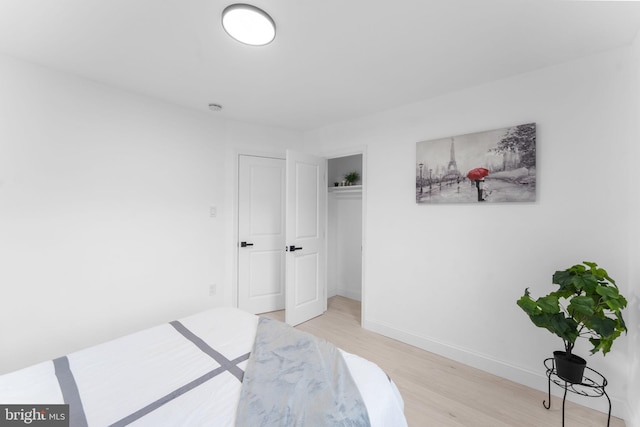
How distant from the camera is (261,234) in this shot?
3.55m

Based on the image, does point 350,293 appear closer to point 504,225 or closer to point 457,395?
point 457,395

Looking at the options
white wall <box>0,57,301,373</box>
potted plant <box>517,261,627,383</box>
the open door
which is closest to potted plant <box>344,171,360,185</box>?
the open door

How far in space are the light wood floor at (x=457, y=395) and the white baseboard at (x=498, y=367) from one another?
0.14ft

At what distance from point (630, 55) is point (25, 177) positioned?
433 centimetres

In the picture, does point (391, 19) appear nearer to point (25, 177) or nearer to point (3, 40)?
point (3, 40)

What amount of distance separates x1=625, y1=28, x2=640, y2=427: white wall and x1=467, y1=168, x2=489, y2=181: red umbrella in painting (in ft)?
2.70

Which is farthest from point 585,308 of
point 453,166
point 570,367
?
point 453,166

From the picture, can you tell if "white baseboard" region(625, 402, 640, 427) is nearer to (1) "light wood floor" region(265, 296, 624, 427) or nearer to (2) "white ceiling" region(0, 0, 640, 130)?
(1) "light wood floor" region(265, 296, 624, 427)

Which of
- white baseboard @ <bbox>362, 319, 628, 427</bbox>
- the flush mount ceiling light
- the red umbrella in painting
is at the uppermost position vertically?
the flush mount ceiling light

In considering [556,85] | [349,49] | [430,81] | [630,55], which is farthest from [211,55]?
[630,55]

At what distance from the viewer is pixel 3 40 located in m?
1.79

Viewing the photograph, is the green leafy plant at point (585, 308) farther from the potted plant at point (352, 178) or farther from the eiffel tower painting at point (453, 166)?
the potted plant at point (352, 178)

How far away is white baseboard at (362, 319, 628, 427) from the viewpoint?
1.81 metres

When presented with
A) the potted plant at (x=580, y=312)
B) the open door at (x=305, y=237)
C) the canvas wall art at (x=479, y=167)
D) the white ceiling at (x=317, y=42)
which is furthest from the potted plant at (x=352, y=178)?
the potted plant at (x=580, y=312)
